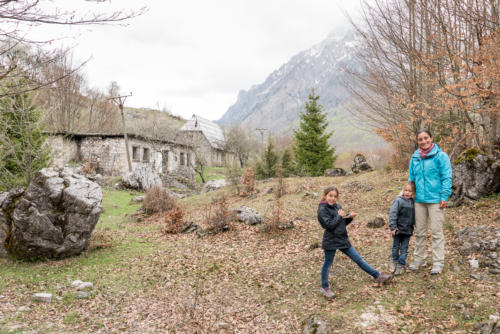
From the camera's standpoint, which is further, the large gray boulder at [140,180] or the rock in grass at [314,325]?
the large gray boulder at [140,180]

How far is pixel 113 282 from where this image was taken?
596 centimetres

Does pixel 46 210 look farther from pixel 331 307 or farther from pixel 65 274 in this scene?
pixel 331 307

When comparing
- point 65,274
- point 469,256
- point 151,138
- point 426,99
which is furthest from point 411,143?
point 151,138

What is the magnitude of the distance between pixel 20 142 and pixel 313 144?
16643mm

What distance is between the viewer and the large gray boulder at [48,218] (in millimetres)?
6875

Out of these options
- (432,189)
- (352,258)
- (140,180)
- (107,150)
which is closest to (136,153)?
(107,150)

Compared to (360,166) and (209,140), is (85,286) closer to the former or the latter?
(360,166)

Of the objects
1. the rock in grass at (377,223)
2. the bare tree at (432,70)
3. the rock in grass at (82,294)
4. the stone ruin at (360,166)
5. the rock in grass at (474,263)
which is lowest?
the rock in grass at (82,294)

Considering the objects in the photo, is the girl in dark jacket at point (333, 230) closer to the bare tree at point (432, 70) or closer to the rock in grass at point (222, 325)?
the rock in grass at point (222, 325)

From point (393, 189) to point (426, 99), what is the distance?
4.15m

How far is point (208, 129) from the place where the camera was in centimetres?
4294

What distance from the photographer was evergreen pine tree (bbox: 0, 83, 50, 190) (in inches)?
436

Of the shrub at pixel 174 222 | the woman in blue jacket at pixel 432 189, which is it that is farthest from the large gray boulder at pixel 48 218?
the woman in blue jacket at pixel 432 189

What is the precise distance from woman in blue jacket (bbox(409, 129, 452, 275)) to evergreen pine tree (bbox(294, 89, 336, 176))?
53.1 ft
